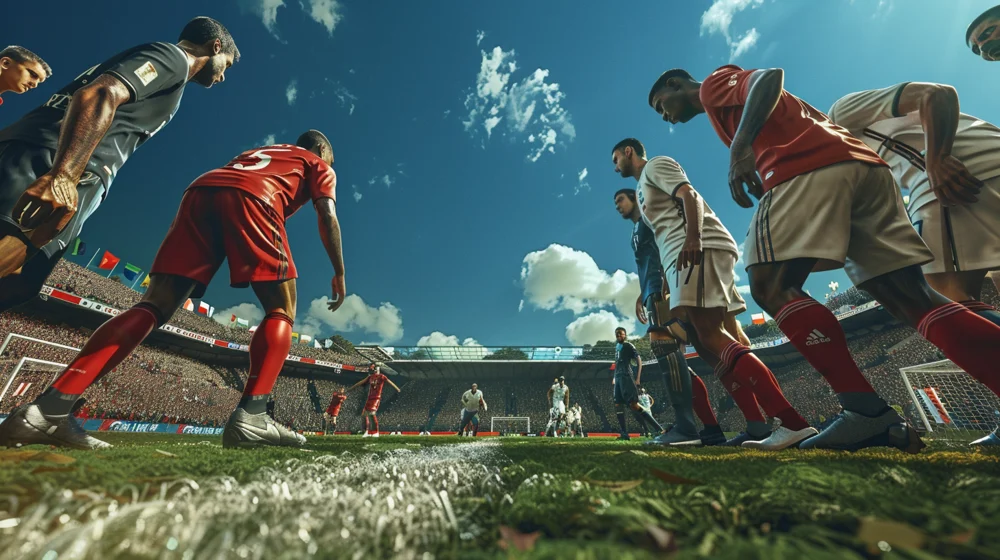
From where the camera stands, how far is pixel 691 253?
2.91 meters

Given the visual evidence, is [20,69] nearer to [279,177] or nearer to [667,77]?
[279,177]

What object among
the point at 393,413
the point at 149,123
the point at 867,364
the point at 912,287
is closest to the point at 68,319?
the point at 393,413

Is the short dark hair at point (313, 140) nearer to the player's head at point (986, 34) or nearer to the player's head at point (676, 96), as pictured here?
the player's head at point (676, 96)

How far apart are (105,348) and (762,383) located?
12.8ft

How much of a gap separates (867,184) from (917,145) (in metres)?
1.39

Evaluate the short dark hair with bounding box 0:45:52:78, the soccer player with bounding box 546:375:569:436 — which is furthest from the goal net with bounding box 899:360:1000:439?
the short dark hair with bounding box 0:45:52:78

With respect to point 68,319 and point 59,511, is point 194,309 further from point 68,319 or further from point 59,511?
point 59,511

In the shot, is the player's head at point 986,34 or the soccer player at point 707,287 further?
the player's head at point 986,34

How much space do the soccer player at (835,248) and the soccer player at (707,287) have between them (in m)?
0.48

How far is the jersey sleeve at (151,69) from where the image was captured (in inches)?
94.9

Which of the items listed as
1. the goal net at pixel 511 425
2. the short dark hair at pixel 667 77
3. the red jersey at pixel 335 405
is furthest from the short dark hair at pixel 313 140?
the goal net at pixel 511 425

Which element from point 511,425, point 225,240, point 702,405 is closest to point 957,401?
point 702,405

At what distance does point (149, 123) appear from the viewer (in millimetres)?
2896

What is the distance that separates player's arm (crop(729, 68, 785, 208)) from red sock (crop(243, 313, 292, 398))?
113 inches
